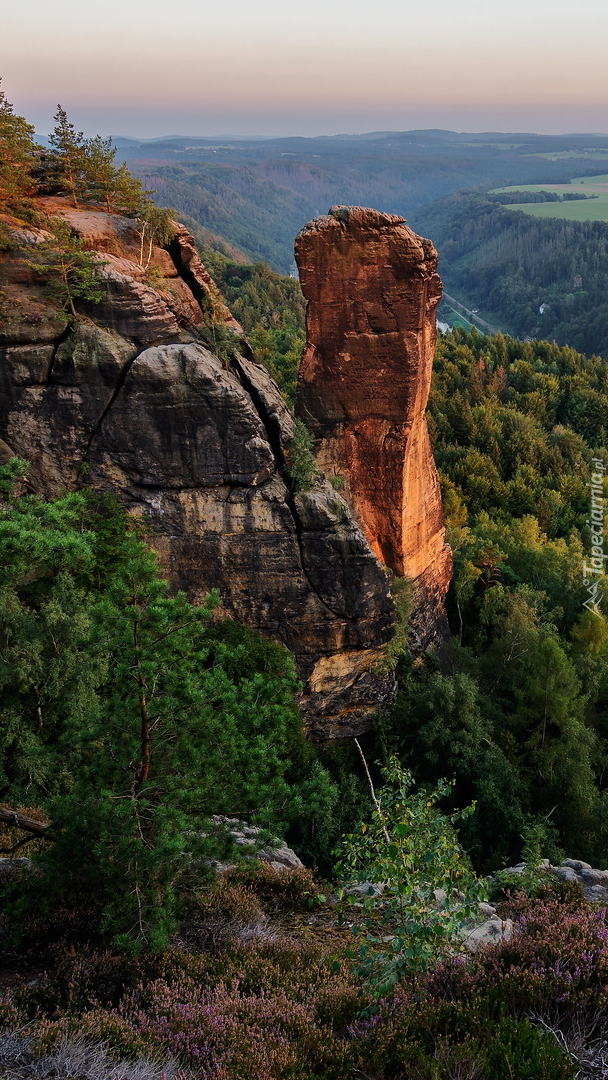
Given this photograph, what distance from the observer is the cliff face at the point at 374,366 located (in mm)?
24672

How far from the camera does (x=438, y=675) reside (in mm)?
25406

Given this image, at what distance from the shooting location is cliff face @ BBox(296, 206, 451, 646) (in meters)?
24.7

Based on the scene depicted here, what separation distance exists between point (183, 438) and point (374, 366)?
8.93 metres

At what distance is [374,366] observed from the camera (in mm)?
26203

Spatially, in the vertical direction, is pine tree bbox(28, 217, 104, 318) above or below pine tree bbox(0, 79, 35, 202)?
below

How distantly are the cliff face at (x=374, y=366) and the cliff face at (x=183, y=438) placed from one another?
4310 mm

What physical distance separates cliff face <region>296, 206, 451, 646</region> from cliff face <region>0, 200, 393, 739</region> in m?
4.31

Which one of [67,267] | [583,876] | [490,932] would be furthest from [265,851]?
[67,267]

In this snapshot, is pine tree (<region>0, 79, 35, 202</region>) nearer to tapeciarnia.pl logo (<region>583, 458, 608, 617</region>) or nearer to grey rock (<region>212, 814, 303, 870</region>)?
grey rock (<region>212, 814, 303, 870</region>)

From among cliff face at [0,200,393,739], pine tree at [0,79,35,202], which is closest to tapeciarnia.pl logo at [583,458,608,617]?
cliff face at [0,200,393,739]

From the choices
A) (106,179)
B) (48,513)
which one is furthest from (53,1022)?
(106,179)

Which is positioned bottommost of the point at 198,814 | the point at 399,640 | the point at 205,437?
the point at 399,640

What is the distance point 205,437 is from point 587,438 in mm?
52826

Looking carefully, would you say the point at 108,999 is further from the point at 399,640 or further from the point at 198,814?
the point at 399,640
